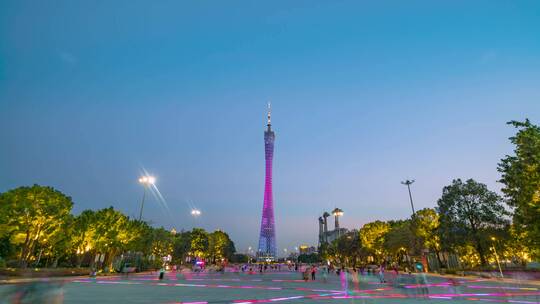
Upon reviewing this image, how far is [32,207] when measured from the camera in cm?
3716

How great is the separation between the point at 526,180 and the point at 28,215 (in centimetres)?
4989

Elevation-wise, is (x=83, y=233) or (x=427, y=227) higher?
(x=427, y=227)

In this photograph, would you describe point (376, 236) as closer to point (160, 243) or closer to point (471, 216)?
point (471, 216)

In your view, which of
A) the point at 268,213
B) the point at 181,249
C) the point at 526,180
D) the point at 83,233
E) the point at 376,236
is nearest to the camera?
the point at 526,180

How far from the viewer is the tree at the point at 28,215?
36188 mm

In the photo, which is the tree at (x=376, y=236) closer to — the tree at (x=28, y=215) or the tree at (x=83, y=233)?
the tree at (x=83, y=233)

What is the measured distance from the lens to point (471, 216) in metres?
50.3

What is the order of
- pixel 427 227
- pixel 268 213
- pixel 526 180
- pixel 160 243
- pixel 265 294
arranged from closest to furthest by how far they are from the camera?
pixel 265 294
pixel 526 180
pixel 427 227
pixel 160 243
pixel 268 213

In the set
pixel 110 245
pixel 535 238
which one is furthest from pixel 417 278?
pixel 110 245

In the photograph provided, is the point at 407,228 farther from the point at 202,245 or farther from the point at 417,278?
the point at 202,245

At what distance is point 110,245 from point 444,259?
193 feet

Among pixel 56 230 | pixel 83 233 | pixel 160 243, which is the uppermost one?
pixel 160 243

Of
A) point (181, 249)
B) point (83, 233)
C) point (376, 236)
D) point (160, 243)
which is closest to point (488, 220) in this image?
point (376, 236)

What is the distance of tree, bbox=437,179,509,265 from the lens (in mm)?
48469
